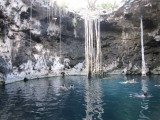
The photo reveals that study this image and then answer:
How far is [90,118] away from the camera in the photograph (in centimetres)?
790

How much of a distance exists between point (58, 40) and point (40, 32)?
3997 mm

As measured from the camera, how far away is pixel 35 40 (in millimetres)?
29969

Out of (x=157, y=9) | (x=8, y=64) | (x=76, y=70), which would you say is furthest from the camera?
(x=76, y=70)

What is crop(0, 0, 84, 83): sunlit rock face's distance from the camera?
24.0m

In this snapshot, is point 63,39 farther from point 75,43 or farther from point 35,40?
point 35,40

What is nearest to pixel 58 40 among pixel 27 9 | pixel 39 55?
pixel 39 55

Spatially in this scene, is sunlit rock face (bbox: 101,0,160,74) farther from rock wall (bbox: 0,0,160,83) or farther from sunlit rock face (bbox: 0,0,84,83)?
sunlit rock face (bbox: 0,0,84,83)

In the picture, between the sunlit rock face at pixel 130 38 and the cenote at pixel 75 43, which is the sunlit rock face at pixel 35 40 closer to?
the cenote at pixel 75 43

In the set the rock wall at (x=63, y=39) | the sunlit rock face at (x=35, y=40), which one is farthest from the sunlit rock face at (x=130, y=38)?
the sunlit rock face at (x=35, y=40)

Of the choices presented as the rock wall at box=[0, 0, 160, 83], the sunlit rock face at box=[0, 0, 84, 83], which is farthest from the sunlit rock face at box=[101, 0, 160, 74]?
the sunlit rock face at box=[0, 0, 84, 83]

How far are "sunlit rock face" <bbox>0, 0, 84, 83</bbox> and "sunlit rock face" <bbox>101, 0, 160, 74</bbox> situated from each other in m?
4.88

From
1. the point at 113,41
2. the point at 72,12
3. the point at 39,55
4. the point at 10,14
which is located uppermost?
the point at 72,12

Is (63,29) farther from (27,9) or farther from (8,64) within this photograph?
(8,64)

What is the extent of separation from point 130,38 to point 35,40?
16.0m
